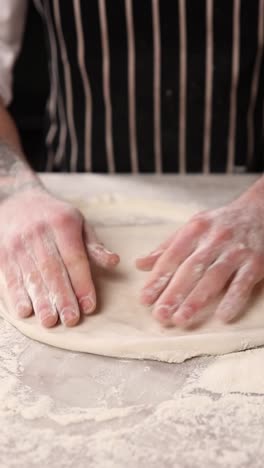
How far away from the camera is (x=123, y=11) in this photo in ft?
4.58

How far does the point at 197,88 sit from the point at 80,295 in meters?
0.66

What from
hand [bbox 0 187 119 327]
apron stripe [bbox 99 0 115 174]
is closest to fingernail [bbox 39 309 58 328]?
hand [bbox 0 187 119 327]

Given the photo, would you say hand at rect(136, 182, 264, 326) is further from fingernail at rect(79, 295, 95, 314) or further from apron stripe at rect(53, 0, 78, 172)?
apron stripe at rect(53, 0, 78, 172)

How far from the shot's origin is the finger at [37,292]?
97 cm

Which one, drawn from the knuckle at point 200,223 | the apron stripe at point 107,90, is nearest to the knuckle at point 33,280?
the knuckle at point 200,223

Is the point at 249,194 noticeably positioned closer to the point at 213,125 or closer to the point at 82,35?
the point at 213,125

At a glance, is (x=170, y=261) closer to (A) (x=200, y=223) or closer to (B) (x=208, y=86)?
(A) (x=200, y=223)

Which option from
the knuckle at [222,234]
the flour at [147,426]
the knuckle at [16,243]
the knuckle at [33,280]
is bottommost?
the flour at [147,426]

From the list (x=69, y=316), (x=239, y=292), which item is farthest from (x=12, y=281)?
(x=239, y=292)

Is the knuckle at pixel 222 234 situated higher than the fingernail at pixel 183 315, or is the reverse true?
the knuckle at pixel 222 234

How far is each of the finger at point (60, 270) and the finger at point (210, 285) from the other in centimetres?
15

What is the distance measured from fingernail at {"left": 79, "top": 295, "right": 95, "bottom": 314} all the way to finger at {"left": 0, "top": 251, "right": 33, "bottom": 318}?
79 millimetres

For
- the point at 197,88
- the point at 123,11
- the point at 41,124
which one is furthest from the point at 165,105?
the point at 41,124

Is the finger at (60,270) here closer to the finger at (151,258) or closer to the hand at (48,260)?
the hand at (48,260)
